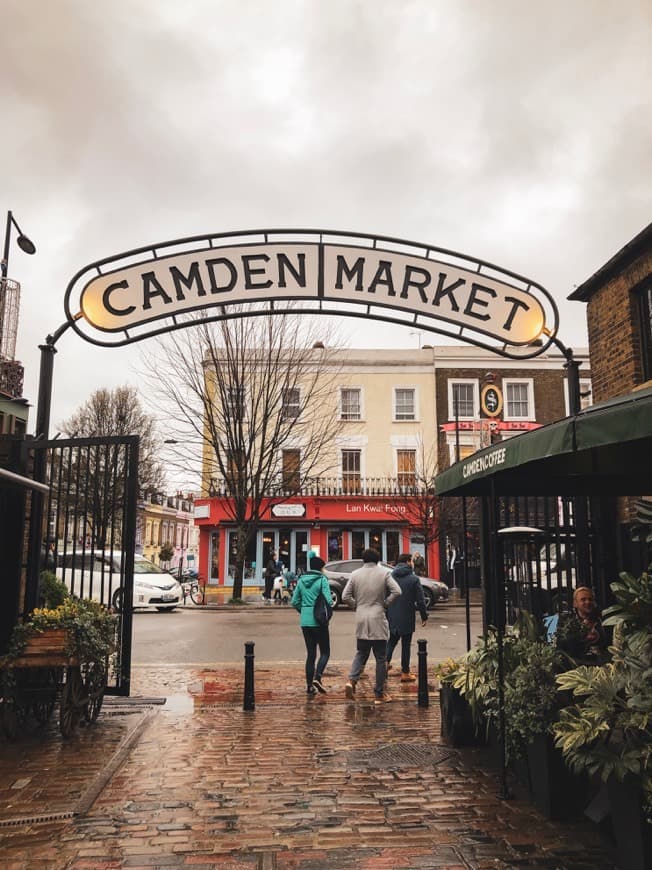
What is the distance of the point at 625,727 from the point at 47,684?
5234mm

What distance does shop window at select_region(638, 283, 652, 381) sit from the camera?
31.0ft

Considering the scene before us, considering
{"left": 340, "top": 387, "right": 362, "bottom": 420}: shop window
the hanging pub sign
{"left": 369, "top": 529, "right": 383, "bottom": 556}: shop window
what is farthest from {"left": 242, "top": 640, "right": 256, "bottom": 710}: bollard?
the hanging pub sign

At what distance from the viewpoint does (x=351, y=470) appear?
33281 mm

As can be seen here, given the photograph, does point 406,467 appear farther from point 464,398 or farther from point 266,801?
point 266,801

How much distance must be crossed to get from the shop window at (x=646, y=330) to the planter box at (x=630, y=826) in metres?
6.99

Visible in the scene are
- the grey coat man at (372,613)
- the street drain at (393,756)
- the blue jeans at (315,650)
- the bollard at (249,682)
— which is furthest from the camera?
the blue jeans at (315,650)

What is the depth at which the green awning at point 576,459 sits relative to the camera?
3.58 metres

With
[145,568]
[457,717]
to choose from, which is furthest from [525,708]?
[145,568]

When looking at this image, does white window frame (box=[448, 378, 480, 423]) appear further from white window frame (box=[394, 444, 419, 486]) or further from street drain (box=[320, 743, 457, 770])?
street drain (box=[320, 743, 457, 770])

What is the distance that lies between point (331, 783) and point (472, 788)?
3.41 ft

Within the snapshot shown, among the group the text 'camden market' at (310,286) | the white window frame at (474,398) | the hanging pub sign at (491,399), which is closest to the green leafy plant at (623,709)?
the text 'camden market' at (310,286)

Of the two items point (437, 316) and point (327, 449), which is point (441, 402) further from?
point (437, 316)

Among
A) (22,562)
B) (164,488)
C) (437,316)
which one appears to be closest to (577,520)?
(437,316)

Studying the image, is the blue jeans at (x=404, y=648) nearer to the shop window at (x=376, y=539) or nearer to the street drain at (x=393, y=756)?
the street drain at (x=393, y=756)
